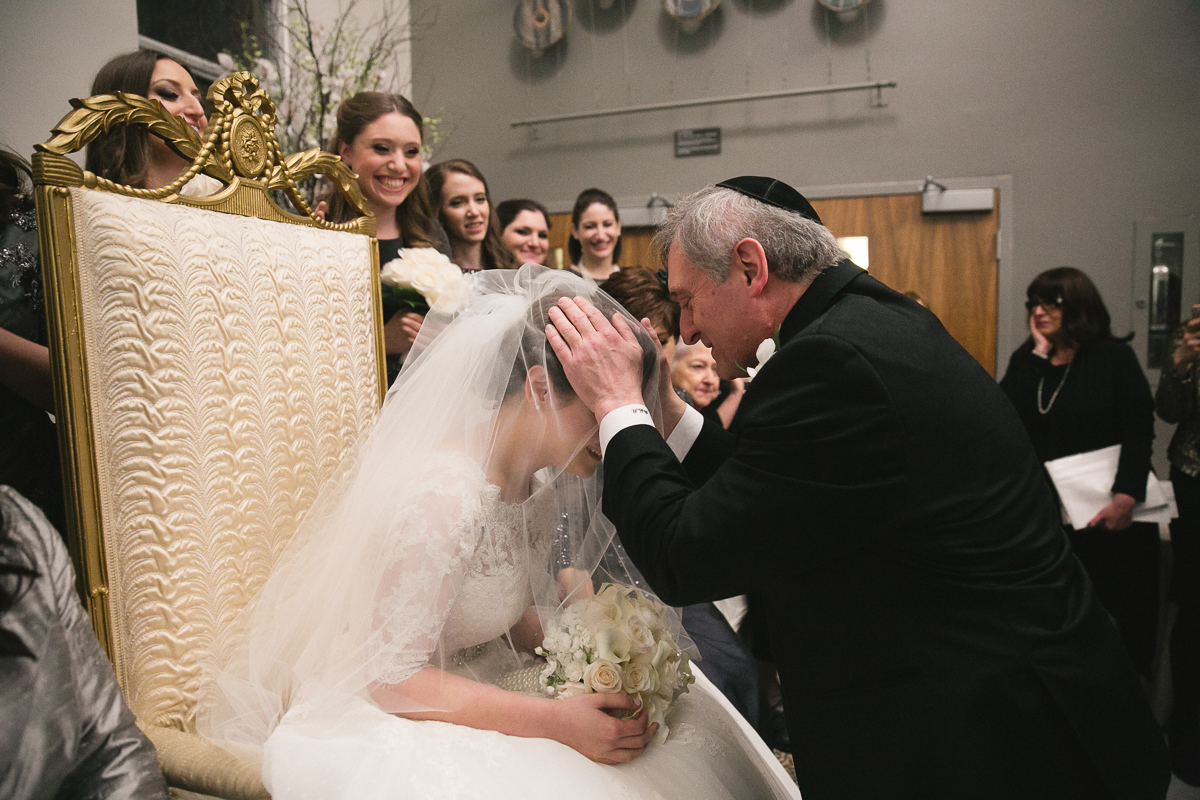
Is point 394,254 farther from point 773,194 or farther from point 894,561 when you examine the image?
point 894,561

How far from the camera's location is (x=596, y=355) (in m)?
1.31

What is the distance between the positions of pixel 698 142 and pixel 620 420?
169 inches

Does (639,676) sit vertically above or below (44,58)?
below

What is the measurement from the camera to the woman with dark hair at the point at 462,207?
9.39ft

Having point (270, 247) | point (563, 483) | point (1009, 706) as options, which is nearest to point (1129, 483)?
point (1009, 706)

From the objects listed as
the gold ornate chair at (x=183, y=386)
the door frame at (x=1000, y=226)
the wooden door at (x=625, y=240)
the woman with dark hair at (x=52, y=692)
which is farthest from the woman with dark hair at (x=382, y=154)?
the door frame at (x=1000, y=226)

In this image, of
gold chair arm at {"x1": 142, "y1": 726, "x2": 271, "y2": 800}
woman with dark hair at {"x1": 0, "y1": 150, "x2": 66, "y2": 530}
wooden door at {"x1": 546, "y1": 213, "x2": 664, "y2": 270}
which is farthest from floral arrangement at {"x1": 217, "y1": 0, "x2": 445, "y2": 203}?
gold chair arm at {"x1": 142, "y1": 726, "x2": 271, "y2": 800}

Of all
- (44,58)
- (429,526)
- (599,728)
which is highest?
(44,58)

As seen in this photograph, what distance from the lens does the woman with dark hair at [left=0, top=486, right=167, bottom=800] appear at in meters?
0.79

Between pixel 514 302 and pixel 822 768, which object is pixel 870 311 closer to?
pixel 514 302

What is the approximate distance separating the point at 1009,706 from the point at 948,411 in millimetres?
437

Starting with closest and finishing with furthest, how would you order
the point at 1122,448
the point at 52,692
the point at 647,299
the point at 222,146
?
the point at 52,692, the point at 222,146, the point at 647,299, the point at 1122,448

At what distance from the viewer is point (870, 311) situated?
1231mm

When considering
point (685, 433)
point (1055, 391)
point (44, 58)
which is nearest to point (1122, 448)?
point (1055, 391)
